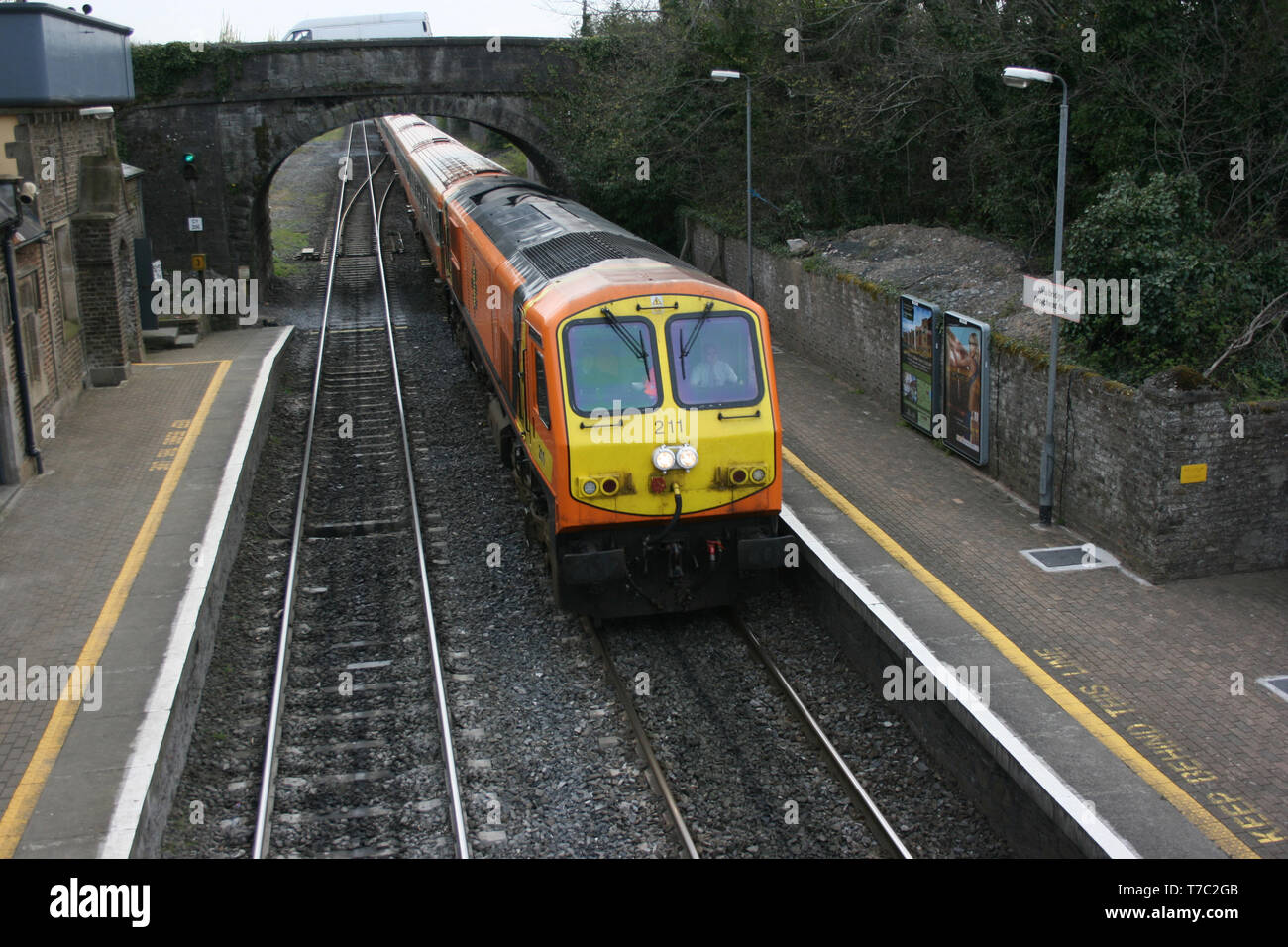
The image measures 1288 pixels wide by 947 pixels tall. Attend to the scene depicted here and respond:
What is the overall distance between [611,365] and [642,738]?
3078 mm

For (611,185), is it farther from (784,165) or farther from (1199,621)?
(1199,621)

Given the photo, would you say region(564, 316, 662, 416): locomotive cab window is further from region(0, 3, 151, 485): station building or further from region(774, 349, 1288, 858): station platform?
region(0, 3, 151, 485): station building

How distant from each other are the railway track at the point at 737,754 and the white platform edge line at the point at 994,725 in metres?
0.94

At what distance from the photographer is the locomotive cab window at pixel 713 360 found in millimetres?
10359

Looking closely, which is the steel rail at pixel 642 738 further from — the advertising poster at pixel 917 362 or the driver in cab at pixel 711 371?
the advertising poster at pixel 917 362

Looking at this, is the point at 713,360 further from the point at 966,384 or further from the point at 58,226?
the point at 58,226

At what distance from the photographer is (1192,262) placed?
12.2m

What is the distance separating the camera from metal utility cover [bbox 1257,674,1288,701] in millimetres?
9147

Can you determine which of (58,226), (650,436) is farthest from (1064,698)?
(58,226)

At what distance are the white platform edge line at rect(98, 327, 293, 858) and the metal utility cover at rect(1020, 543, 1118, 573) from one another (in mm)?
7634

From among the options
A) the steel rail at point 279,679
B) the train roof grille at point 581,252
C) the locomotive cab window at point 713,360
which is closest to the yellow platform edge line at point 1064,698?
the locomotive cab window at point 713,360
